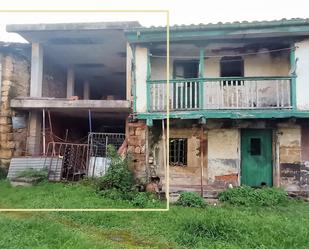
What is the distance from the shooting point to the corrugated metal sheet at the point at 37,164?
1179 centimetres

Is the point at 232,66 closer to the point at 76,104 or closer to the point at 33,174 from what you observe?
the point at 76,104

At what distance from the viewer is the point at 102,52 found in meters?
15.0

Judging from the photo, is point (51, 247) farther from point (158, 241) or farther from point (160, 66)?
point (160, 66)

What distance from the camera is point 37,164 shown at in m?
12.0

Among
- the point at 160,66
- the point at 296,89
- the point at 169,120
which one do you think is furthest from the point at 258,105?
the point at 160,66

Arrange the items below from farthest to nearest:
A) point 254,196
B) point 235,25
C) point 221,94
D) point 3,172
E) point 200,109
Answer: point 3,172 → point 221,94 → point 200,109 → point 235,25 → point 254,196

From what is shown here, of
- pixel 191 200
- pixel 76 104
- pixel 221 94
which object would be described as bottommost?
Result: pixel 191 200

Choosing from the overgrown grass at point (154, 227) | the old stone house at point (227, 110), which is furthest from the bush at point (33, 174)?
the old stone house at point (227, 110)

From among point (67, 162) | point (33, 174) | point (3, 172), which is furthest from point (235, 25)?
point (3, 172)

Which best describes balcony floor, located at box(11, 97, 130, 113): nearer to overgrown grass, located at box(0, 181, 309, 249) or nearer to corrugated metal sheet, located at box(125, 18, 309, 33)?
corrugated metal sheet, located at box(125, 18, 309, 33)

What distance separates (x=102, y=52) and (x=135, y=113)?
4980 mm

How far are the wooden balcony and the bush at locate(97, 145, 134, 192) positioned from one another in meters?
1.84

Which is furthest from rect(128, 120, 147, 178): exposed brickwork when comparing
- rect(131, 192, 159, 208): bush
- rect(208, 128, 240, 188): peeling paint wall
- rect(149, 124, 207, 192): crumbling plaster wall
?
rect(208, 128, 240, 188): peeling paint wall

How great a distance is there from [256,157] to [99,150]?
542cm
